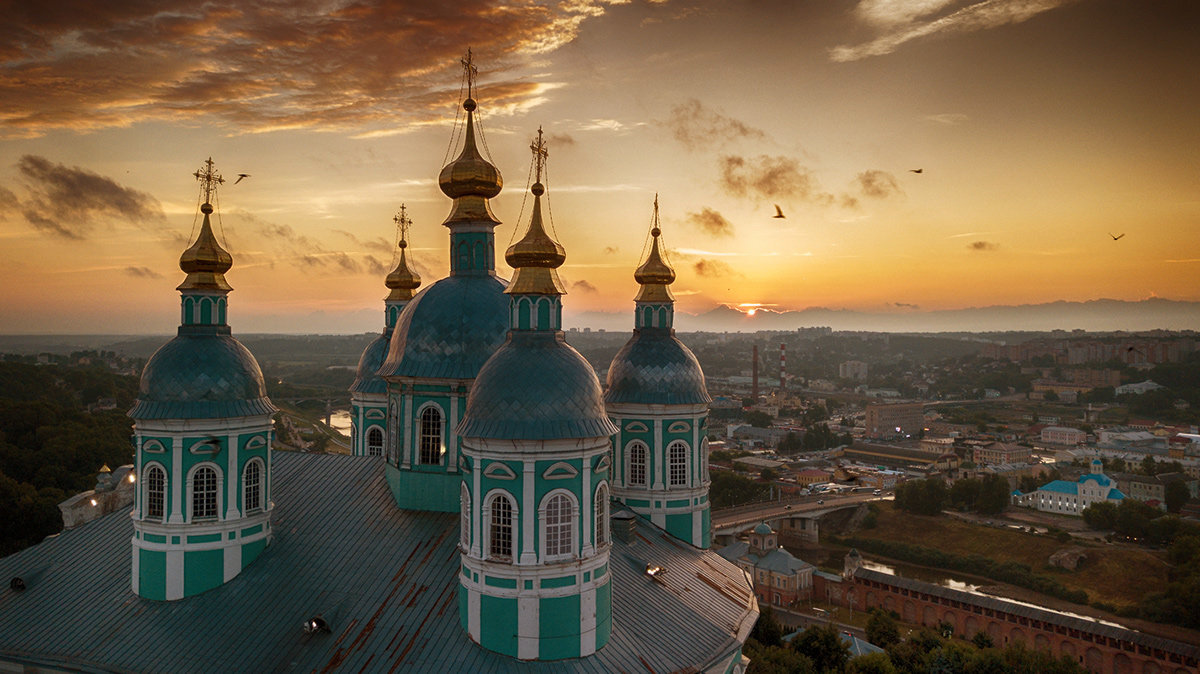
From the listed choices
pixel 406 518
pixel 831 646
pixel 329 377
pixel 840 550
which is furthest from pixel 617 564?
pixel 329 377

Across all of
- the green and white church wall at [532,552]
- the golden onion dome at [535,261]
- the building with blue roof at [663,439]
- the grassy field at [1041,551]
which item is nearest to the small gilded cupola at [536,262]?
the golden onion dome at [535,261]

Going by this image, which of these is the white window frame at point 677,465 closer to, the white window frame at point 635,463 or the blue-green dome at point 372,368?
the white window frame at point 635,463

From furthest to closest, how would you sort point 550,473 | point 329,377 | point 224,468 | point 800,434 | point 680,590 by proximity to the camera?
point 329,377 → point 800,434 → point 680,590 → point 224,468 → point 550,473

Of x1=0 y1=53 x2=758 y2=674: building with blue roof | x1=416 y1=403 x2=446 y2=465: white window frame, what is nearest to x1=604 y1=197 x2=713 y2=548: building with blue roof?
x1=0 y1=53 x2=758 y2=674: building with blue roof

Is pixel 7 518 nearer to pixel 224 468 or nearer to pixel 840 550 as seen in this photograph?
pixel 224 468

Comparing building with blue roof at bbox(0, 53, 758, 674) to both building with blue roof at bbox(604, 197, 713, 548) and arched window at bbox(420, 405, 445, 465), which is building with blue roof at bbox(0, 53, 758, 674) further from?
building with blue roof at bbox(604, 197, 713, 548)
